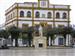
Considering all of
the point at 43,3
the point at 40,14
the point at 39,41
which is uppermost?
the point at 43,3

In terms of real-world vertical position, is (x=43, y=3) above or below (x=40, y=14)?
above

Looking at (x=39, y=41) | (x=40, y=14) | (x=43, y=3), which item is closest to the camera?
(x=39, y=41)

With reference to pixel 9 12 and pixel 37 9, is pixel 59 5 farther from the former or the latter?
pixel 9 12

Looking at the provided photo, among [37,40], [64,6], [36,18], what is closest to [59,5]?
[64,6]

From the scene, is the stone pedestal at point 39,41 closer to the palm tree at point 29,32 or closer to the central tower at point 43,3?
the palm tree at point 29,32

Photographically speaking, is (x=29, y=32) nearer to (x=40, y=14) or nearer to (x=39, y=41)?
(x=39, y=41)

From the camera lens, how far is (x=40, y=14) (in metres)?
84.8

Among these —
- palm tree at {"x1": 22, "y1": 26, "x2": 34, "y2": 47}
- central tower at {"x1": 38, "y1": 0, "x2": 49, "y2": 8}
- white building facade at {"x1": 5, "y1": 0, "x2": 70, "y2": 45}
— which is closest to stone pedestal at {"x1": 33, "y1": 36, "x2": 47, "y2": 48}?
palm tree at {"x1": 22, "y1": 26, "x2": 34, "y2": 47}

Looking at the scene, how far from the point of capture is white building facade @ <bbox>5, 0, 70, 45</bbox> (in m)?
83.2

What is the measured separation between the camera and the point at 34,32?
78875mm

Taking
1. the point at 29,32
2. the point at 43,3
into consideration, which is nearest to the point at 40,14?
the point at 43,3

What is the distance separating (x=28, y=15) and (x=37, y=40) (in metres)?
9.96

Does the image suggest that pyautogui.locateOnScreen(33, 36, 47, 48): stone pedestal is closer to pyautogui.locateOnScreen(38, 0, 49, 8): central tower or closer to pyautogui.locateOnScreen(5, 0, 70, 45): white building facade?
pyautogui.locateOnScreen(5, 0, 70, 45): white building facade

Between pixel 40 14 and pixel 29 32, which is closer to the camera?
pixel 29 32
